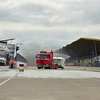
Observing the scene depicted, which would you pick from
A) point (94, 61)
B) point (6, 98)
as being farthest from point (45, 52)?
point (6, 98)

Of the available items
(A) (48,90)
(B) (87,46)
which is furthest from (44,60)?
(B) (87,46)

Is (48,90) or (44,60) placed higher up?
(44,60)

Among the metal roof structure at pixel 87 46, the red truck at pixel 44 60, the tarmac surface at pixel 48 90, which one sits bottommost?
the tarmac surface at pixel 48 90

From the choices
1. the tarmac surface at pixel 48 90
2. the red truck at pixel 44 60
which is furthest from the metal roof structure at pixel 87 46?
the tarmac surface at pixel 48 90

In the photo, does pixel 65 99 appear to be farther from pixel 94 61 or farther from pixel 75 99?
pixel 94 61

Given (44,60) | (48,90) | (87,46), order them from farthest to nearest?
(87,46), (44,60), (48,90)

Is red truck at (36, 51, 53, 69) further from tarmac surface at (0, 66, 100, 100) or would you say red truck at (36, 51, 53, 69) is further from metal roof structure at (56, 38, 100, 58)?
tarmac surface at (0, 66, 100, 100)

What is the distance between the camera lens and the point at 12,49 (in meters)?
140

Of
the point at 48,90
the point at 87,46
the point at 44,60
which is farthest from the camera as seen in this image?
the point at 87,46

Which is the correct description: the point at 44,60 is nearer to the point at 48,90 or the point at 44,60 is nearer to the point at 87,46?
the point at 48,90

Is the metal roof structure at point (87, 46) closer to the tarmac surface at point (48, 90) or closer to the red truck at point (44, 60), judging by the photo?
the red truck at point (44, 60)

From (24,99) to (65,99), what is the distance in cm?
127

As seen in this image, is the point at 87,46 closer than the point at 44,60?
No

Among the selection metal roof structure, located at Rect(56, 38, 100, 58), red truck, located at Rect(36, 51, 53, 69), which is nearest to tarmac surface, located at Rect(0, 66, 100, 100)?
red truck, located at Rect(36, 51, 53, 69)
